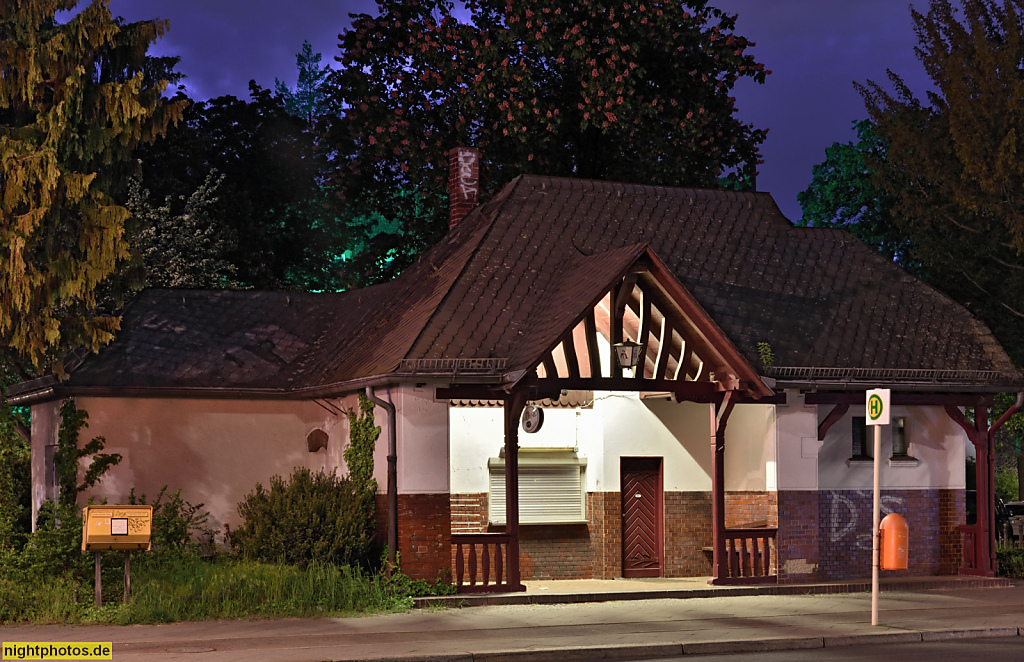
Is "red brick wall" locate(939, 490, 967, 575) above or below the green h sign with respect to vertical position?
below

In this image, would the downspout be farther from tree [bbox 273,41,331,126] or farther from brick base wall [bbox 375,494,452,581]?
tree [bbox 273,41,331,126]

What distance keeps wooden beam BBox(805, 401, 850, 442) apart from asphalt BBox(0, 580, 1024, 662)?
2859 millimetres

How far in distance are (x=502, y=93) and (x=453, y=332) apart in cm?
1343

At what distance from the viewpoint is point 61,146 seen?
1900 cm

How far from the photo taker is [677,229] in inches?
932

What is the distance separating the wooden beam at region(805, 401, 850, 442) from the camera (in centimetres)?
2105

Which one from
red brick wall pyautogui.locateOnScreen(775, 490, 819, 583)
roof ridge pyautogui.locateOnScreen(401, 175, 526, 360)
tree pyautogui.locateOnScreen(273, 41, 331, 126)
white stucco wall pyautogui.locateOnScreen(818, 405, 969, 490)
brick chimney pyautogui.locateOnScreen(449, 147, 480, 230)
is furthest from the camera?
tree pyautogui.locateOnScreen(273, 41, 331, 126)

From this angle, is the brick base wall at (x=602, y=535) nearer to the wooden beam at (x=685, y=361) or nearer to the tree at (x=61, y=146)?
the wooden beam at (x=685, y=361)

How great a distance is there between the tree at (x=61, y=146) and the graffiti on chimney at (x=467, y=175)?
Answer: 6939mm

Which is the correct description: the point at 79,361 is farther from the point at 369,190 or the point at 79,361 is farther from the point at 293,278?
the point at 293,278

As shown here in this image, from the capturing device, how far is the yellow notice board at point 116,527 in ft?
53.4

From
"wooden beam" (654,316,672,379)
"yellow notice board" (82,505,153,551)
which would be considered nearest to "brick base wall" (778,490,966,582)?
"wooden beam" (654,316,672,379)

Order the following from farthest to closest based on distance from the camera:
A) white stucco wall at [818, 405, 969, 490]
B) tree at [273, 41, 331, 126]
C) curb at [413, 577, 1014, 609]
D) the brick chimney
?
tree at [273, 41, 331, 126]
the brick chimney
white stucco wall at [818, 405, 969, 490]
curb at [413, 577, 1014, 609]

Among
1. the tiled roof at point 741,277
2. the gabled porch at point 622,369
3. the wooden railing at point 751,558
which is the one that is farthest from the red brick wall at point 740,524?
the tiled roof at point 741,277
